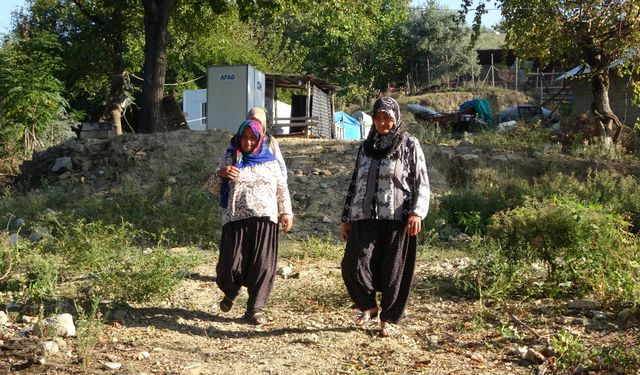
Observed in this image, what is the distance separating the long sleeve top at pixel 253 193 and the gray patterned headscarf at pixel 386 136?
799 millimetres

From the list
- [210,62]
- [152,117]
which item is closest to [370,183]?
[152,117]

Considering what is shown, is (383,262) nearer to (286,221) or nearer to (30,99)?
(286,221)

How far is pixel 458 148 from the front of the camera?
14008 mm

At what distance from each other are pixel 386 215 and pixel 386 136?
0.50 meters

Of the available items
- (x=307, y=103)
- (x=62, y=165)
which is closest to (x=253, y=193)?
(x=62, y=165)

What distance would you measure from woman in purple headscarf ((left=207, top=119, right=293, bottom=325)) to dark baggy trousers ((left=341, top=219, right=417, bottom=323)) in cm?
64

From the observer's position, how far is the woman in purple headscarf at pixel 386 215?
15.6 ft

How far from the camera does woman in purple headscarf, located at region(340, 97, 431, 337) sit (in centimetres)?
477

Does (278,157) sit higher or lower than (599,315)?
higher

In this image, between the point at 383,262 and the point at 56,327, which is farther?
the point at 383,262

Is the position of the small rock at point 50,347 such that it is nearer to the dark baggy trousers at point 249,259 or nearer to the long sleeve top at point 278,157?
the dark baggy trousers at point 249,259

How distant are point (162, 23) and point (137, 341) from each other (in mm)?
11326

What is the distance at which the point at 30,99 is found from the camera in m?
17.2

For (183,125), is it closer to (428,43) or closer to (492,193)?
(492,193)
